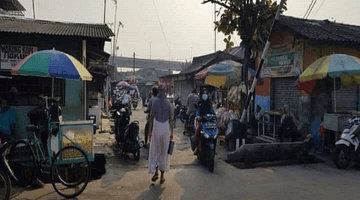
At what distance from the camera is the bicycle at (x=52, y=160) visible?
17.7 feet

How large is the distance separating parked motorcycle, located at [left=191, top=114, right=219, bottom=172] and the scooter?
9.96 feet

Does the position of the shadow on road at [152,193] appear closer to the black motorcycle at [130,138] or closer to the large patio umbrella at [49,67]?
the black motorcycle at [130,138]

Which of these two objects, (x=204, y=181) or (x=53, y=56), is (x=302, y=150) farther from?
(x=53, y=56)

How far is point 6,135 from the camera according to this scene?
727cm

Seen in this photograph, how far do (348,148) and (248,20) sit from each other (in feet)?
16.8

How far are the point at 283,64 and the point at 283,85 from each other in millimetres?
776

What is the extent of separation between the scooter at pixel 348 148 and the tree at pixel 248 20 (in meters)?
3.88

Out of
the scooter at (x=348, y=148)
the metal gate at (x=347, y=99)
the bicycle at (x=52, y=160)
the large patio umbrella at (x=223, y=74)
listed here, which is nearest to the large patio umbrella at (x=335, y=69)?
the metal gate at (x=347, y=99)

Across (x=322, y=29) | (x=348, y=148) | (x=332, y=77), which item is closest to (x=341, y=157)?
(x=348, y=148)

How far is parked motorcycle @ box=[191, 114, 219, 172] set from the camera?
6998 mm

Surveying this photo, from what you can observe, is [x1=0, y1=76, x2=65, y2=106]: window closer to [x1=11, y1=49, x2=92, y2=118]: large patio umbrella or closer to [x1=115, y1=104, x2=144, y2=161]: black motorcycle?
[x1=115, y1=104, x2=144, y2=161]: black motorcycle

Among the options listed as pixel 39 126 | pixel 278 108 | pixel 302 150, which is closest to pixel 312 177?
pixel 302 150

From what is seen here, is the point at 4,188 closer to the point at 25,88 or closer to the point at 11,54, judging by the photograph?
the point at 25,88

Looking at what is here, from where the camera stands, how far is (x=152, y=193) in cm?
543
